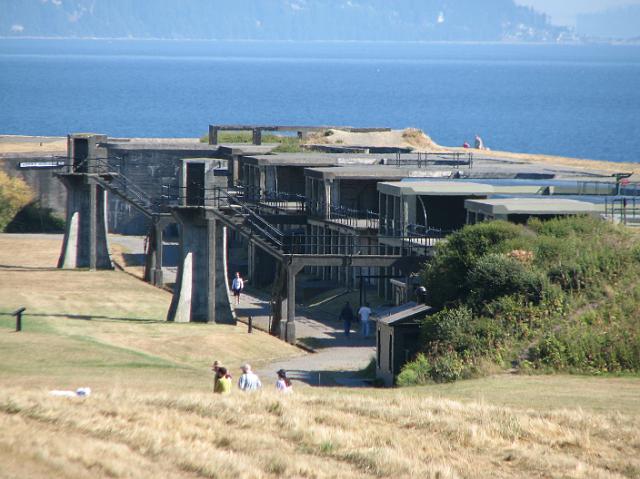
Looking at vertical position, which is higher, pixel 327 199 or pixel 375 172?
pixel 375 172

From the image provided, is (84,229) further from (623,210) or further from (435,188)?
(623,210)

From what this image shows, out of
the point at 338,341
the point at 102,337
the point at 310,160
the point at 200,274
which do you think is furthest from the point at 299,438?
the point at 310,160

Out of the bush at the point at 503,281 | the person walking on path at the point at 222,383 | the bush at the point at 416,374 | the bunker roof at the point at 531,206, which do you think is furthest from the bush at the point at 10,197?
the person walking on path at the point at 222,383

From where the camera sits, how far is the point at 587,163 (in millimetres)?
84750

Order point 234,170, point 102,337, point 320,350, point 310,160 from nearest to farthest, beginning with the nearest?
point 102,337 → point 320,350 → point 310,160 → point 234,170

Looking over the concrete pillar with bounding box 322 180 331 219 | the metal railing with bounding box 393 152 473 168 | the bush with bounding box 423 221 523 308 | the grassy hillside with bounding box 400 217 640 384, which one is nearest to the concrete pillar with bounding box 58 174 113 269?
the concrete pillar with bounding box 322 180 331 219

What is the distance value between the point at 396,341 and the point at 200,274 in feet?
43.7

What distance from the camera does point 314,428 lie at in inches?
967

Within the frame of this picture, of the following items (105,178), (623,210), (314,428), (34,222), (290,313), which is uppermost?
(105,178)

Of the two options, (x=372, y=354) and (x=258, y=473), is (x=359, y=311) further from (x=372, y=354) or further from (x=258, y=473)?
(x=258, y=473)

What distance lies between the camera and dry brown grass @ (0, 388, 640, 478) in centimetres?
2172

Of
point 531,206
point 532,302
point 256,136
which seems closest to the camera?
point 532,302

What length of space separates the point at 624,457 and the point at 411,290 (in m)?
21.4

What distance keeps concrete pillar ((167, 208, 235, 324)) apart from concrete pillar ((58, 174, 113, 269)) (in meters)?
14.2
